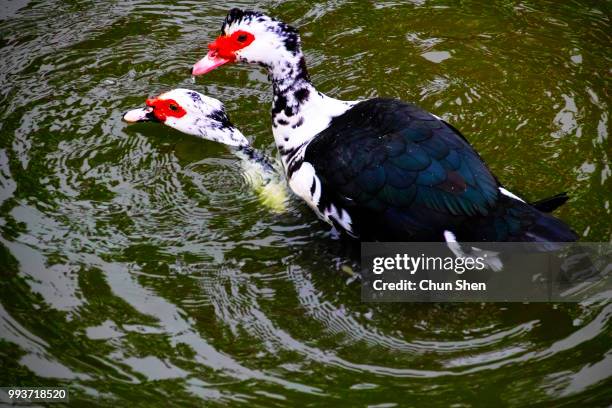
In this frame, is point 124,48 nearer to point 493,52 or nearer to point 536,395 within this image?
point 493,52

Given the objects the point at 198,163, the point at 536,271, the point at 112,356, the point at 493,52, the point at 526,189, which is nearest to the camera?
the point at 112,356

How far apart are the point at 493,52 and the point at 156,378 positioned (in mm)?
3263

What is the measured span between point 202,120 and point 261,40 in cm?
78

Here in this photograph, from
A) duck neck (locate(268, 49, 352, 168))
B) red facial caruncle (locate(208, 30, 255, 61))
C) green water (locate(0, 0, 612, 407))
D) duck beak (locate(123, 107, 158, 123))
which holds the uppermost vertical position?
red facial caruncle (locate(208, 30, 255, 61))

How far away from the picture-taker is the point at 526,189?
4707mm

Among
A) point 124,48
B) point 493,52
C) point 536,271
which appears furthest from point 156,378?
point 493,52

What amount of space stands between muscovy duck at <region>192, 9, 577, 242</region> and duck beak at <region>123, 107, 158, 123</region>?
2.66 ft

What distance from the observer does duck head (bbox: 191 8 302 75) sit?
4.61 m

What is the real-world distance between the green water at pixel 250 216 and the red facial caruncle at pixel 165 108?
0.59 ft

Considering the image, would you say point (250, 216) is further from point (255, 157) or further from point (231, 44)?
point (231, 44)

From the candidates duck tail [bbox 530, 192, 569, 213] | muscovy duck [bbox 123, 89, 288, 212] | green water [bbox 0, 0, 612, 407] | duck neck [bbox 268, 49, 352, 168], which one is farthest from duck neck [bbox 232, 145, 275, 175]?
duck tail [bbox 530, 192, 569, 213]

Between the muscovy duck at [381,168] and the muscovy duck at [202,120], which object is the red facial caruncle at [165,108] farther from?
the muscovy duck at [381,168]

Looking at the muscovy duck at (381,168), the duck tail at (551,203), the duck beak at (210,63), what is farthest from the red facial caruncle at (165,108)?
the duck tail at (551,203)

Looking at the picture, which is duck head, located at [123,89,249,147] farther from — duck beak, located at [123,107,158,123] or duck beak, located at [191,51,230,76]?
duck beak, located at [191,51,230,76]
